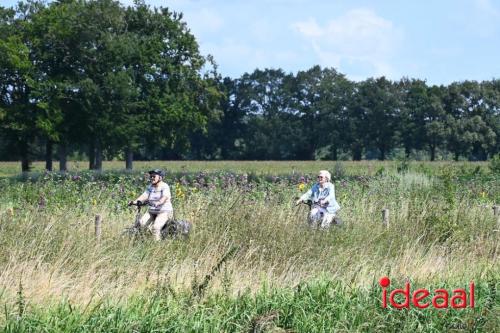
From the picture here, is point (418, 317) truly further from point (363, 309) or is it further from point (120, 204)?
point (120, 204)

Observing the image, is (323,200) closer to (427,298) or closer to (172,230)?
(172,230)

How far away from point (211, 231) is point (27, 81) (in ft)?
99.3

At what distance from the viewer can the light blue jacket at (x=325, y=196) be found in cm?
1163

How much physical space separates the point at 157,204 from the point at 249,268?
2844 mm

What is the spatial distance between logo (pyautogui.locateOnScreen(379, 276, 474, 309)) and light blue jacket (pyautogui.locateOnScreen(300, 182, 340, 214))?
4248mm

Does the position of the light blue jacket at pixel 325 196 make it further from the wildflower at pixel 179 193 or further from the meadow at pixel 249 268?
the wildflower at pixel 179 193

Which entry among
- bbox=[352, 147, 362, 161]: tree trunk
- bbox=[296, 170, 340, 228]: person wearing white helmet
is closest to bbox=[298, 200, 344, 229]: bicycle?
bbox=[296, 170, 340, 228]: person wearing white helmet

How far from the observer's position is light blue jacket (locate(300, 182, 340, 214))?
1163cm

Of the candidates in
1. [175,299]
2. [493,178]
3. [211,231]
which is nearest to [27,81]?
[493,178]

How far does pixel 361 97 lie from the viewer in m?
78.0

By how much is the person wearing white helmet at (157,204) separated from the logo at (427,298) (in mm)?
4265

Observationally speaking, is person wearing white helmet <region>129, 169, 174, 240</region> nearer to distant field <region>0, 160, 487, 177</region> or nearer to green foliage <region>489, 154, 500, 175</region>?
distant field <region>0, 160, 487, 177</region>

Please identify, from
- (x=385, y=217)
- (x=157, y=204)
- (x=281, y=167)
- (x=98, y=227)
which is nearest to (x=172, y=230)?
(x=157, y=204)

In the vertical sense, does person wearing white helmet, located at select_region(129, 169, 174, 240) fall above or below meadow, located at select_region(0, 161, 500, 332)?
above
